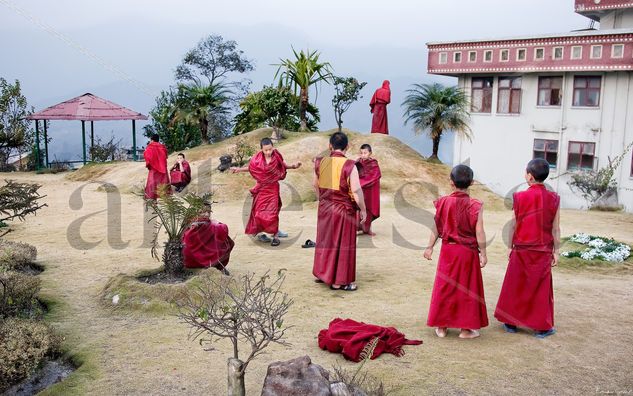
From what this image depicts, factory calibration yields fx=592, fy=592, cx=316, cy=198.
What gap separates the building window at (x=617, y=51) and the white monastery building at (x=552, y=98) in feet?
→ 0.11

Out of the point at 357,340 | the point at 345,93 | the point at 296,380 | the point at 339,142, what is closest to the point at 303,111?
the point at 345,93

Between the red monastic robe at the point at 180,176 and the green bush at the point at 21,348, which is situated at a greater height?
the red monastic robe at the point at 180,176

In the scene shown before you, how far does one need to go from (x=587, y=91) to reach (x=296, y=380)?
2302cm

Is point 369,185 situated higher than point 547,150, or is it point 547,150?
point 547,150

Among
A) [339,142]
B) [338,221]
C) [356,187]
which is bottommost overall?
[338,221]

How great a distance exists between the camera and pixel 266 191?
9.85 m

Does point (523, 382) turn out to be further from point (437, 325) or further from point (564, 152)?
point (564, 152)

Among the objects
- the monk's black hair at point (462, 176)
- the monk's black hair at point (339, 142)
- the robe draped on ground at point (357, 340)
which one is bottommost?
the robe draped on ground at point (357, 340)

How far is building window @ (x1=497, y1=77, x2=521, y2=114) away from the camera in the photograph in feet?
82.3

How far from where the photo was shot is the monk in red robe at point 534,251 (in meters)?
5.73

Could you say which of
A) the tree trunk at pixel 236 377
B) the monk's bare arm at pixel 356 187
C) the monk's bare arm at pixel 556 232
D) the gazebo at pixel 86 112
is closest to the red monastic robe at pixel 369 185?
the monk's bare arm at pixel 356 187

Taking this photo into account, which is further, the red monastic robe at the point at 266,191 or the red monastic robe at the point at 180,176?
the red monastic robe at the point at 180,176

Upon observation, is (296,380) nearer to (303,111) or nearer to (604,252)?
(604,252)

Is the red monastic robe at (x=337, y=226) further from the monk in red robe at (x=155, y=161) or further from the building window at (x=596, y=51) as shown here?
the building window at (x=596, y=51)
